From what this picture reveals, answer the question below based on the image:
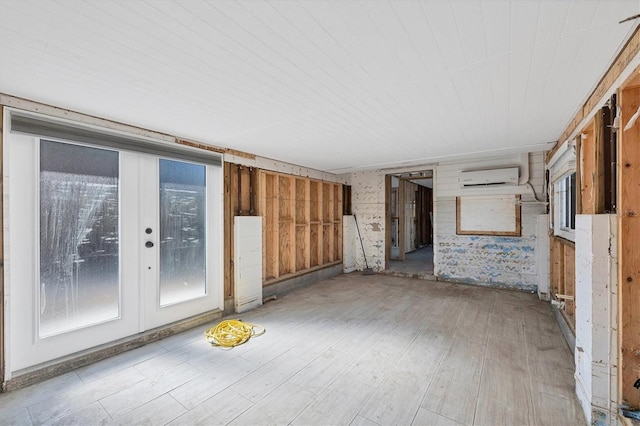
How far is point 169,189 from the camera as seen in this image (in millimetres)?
3244

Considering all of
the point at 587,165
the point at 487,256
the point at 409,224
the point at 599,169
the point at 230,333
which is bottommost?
the point at 230,333

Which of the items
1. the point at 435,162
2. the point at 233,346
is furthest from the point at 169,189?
the point at 435,162

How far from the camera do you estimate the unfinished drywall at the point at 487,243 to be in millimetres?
4578

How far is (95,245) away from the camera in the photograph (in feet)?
8.72

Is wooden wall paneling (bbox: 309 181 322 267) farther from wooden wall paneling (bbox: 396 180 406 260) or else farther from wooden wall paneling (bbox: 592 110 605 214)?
wooden wall paneling (bbox: 592 110 605 214)

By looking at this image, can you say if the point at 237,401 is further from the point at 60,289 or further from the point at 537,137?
the point at 537,137

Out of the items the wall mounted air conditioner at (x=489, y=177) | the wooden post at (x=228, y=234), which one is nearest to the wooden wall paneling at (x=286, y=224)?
the wooden post at (x=228, y=234)

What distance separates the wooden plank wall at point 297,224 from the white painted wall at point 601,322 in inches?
150

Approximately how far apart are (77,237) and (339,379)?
107 inches

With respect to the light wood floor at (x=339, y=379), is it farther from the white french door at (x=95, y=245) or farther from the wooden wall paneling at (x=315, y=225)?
the wooden wall paneling at (x=315, y=225)

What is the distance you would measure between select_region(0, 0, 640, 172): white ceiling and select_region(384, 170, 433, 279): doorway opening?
3.79m

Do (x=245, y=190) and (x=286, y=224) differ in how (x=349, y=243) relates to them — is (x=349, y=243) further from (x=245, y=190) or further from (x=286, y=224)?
(x=245, y=190)

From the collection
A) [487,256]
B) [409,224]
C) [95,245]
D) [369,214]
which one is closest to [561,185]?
[487,256]

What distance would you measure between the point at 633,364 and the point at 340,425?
5.90 ft
